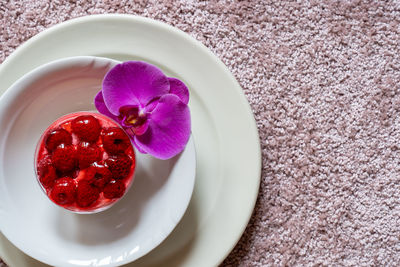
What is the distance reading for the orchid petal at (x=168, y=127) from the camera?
550 millimetres

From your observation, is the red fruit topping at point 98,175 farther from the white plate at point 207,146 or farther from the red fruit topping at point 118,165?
the white plate at point 207,146

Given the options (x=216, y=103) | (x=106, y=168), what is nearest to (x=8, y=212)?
(x=106, y=168)

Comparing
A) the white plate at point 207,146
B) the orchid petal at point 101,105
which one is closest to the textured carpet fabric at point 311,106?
the white plate at point 207,146

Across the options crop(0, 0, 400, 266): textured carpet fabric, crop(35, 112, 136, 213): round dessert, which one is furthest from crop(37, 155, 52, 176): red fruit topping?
crop(0, 0, 400, 266): textured carpet fabric

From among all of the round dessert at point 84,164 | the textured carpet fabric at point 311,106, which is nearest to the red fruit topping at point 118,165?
the round dessert at point 84,164

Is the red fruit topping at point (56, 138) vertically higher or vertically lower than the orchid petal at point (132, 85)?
lower

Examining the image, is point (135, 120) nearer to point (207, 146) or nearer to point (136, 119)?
point (136, 119)

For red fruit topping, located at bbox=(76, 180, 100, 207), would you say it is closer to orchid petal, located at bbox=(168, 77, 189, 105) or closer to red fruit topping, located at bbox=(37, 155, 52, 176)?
red fruit topping, located at bbox=(37, 155, 52, 176)

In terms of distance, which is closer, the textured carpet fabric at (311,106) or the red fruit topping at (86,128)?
the red fruit topping at (86,128)

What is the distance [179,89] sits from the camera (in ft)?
1.86

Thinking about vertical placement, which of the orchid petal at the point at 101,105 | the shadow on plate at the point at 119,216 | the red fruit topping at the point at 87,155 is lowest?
the shadow on plate at the point at 119,216

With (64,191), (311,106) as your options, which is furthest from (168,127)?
(311,106)

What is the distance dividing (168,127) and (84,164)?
Answer: 0.37 ft

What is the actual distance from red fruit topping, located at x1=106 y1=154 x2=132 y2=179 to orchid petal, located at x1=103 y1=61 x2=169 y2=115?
55 millimetres
